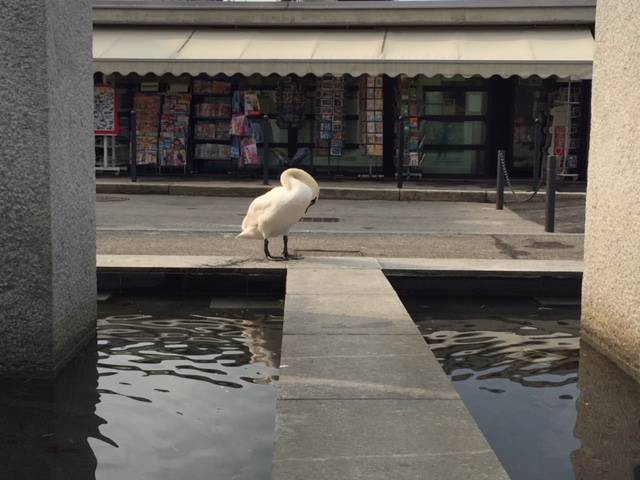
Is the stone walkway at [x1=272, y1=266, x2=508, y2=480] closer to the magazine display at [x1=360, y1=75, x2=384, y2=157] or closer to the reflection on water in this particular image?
the reflection on water

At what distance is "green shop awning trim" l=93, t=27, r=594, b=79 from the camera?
49.7ft

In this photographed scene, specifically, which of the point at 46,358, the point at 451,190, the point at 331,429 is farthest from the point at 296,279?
the point at 451,190

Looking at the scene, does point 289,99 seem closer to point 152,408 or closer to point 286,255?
point 286,255

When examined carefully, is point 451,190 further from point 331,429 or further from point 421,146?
point 331,429

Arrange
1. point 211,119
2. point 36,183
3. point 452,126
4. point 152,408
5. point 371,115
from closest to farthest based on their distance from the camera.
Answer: point 152,408 < point 36,183 < point 371,115 < point 452,126 < point 211,119

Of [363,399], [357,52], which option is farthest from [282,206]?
[357,52]

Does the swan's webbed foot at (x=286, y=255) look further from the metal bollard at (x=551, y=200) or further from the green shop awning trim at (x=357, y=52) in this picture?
the green shop awning trim at (x=357, y=52)

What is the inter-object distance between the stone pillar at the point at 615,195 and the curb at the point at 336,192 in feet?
30.5

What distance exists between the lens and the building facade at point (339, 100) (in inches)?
673

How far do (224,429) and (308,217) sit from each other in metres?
8.21

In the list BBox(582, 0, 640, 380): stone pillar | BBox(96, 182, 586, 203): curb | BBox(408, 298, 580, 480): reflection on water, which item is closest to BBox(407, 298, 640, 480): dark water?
BBox(408, 298, 580, 480): reflection on water

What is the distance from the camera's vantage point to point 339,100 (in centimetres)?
1770

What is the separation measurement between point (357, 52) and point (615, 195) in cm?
1176

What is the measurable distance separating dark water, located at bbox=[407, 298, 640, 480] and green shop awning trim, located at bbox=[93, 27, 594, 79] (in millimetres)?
9430
